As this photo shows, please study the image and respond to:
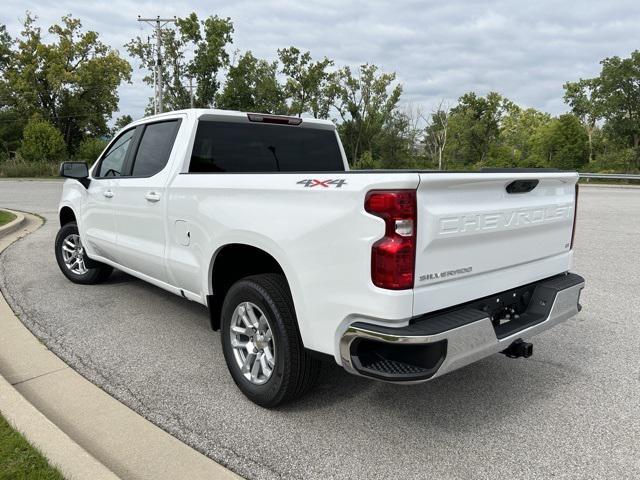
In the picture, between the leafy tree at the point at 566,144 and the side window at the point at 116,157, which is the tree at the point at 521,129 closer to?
the leafy tree at the point at 566,144

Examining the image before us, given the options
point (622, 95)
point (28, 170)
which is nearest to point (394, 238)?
point (28, 170)

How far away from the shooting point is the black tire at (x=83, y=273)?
5.98m

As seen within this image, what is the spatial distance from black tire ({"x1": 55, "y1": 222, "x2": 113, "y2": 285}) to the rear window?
264 cm

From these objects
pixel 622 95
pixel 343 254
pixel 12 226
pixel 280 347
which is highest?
pixel 622 95

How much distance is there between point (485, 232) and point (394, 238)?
0.64 metres

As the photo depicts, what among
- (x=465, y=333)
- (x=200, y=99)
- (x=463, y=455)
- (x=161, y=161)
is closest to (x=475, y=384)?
(x=463, y=455)

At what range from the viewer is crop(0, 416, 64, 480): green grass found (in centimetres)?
244

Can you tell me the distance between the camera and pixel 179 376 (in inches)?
145

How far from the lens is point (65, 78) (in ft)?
146

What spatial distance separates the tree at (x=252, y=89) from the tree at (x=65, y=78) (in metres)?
10.8

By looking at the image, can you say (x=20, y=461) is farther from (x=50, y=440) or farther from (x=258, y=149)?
(x=258, y=149)

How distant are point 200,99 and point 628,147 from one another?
1571 inches

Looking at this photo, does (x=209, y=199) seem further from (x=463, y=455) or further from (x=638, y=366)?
(x=638, y=366)

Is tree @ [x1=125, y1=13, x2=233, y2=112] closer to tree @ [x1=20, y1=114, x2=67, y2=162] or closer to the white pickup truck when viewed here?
tree @ [x1=20, y1=114, x2=67, y2=162]
